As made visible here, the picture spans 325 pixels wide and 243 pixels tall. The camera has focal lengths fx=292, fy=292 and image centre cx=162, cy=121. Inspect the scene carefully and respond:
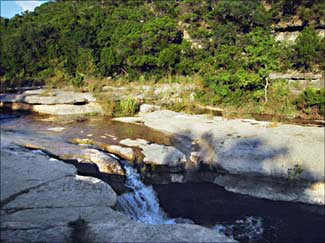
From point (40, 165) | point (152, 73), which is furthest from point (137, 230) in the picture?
point (152, 73)

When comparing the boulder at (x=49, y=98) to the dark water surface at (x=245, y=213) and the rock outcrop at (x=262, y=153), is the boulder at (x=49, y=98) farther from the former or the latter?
the dark water surface at (x=245, y=213)

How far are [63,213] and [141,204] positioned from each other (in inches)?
76.9

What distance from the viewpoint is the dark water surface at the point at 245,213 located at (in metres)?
4.62

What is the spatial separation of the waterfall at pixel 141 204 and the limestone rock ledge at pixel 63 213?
2.17 ft

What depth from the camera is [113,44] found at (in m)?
18.9

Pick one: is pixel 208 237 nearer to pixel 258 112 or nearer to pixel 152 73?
pixel 258 112

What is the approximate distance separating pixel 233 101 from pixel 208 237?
9.41m

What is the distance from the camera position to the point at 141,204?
5.42 metres

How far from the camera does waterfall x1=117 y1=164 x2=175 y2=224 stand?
504cm

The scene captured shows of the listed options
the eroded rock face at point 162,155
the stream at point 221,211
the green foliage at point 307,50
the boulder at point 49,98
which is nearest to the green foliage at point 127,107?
the boulder at point 49,98

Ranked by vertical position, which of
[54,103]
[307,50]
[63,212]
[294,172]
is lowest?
[294,172]

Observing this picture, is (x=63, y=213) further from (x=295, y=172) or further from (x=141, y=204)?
(x=295, y=172)

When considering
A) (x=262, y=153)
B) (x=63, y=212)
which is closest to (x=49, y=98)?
(x=262, y=153)

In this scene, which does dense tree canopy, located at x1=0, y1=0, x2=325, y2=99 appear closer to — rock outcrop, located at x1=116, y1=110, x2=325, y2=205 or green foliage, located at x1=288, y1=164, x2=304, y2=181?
rock outcrop, located at x1=116, y1=110, x2=325, y2=205
